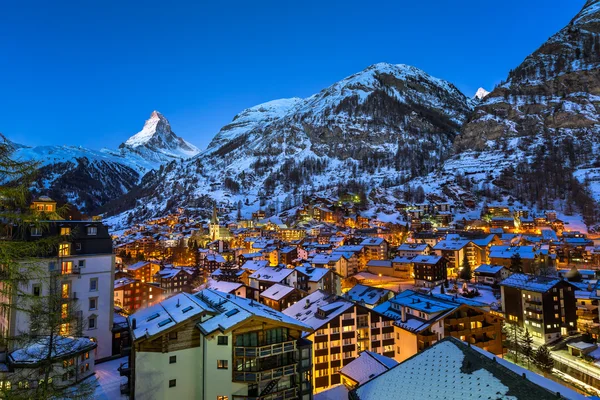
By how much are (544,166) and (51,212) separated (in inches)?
6411

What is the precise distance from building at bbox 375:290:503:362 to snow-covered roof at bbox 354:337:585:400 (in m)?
15.0

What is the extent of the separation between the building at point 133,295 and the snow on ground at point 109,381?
2307 cm

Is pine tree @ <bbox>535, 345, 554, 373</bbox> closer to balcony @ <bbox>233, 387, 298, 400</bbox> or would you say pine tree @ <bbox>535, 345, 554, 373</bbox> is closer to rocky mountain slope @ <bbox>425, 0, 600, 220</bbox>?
balcony @ <bbox>233, 387, 298, 400</bbox>

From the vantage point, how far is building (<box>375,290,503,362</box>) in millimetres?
28484

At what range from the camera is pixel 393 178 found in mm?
167000

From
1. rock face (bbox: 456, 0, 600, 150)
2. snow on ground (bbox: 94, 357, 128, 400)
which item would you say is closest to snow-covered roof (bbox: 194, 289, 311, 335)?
snow on ground (bbox: 94, 357, 128, 400)

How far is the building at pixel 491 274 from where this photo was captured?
54.9 metres

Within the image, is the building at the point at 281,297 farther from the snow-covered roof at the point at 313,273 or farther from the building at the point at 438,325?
the building at the point at 438,325

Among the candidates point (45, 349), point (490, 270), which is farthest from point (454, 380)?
point (490, 270)

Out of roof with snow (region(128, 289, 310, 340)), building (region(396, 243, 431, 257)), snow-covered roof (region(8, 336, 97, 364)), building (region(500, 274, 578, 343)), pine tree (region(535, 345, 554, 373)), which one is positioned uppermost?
roof with snow (region(128, 289, 310, 340))

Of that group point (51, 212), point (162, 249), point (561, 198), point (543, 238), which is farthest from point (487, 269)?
point (561, 198)

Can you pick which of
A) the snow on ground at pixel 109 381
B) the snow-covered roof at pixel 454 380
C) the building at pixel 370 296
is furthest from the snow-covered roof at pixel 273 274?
the snow-covered roof at pixel 454 380

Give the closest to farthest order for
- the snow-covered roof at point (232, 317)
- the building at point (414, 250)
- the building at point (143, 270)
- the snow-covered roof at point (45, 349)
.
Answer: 1. the snow-covered roof at point (45, 349)
2. the snow-covered roof at point (232, 317)
3. the building at point (143, 270)
4. the building at point (414, 250)

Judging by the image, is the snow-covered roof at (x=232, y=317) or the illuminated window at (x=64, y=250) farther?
the illuminated window at (x=64, y=250)
